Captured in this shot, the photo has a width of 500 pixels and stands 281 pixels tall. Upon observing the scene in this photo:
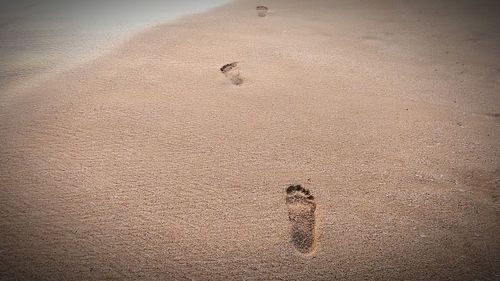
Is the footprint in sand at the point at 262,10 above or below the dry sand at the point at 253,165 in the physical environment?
above

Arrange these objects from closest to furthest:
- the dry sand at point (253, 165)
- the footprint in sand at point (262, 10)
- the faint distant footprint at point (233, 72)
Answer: the dry sand at point (253, 165)
the faint distant footprint at point (233, 72)
the footprint in sand at point (262, 10)

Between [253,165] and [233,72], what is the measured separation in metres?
1.21

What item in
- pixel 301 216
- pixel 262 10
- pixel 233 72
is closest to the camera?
pixel 301 216

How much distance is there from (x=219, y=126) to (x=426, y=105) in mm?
1604

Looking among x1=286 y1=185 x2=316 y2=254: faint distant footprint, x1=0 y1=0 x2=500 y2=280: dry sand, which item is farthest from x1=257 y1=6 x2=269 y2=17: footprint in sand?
x1=286 y1=185 x2=316 y2=254: faint distant footprint

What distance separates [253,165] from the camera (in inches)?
66.9

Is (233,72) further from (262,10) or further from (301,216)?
(262,10)

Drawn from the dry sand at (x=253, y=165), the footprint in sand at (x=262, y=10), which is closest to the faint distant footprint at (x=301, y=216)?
the dry sand at (x=253, y=165)

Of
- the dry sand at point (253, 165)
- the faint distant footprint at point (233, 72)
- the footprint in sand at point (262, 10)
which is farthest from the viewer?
the footprint in sand at point (262, 10)

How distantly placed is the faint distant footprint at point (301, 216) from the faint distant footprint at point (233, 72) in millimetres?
1239

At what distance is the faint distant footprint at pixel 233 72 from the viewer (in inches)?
97.7

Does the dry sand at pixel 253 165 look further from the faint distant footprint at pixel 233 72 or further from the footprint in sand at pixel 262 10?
the footprint in sand at pixel 262 10

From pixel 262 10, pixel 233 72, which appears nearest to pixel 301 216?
pixel 233 72

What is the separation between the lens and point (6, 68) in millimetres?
2721
